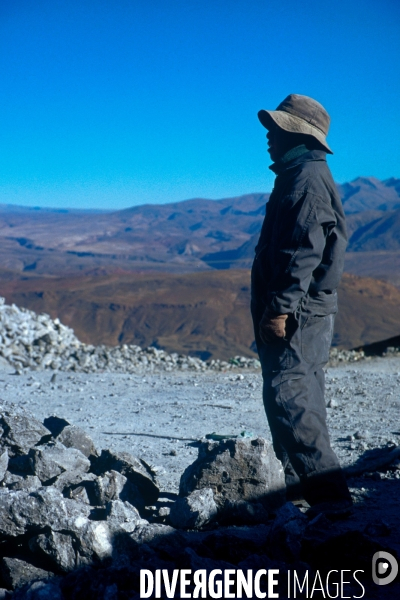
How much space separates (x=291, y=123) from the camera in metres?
3.15

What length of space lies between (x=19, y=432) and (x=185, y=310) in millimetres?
28600

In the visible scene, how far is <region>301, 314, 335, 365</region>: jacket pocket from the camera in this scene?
3.09 meters

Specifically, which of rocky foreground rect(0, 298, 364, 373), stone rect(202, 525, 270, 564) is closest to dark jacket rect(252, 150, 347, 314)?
stone rect(202, 525, 270, 564)

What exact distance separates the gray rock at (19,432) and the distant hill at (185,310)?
1971 centimetres

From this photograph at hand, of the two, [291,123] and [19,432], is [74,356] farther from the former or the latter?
[291,123]

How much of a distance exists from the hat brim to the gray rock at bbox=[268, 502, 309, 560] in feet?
6.12

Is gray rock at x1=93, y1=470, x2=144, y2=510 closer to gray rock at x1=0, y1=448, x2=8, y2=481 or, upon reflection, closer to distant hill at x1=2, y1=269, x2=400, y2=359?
gray rock at x1=0, y1=448, x2=8, y2=481

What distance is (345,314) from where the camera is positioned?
3084cm

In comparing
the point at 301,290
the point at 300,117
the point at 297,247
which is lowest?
the point at 301,290

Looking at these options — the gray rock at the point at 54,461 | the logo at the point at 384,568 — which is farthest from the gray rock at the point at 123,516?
the logo at the point at 384,568

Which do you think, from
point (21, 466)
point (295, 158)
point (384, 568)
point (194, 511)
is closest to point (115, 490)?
point (194, 511)

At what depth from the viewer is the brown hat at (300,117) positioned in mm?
3148

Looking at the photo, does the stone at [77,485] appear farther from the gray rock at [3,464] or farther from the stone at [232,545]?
the stone at [232,545]

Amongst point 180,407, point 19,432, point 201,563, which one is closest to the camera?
point 201,563
